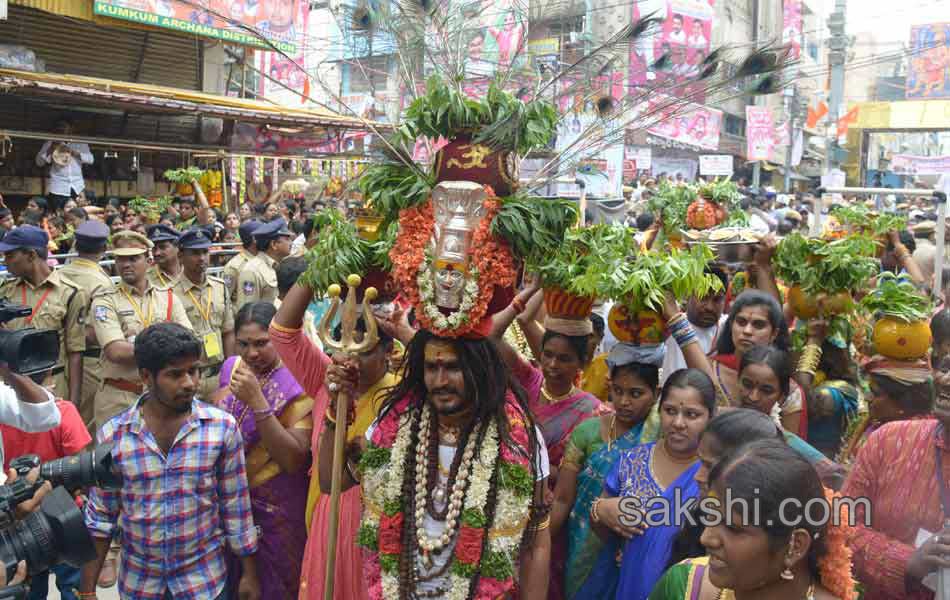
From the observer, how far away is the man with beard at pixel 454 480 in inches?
124

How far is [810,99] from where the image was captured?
3756 centimetres

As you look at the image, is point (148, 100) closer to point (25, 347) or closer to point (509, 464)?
point (25, 347)

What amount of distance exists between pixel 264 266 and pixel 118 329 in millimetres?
2259

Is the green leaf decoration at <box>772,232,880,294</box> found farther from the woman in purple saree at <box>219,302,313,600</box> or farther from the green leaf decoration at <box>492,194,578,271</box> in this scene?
the woman in purple saree at <box>219,302,313,600</box>

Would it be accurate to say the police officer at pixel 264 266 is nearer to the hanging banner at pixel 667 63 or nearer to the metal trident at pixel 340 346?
the metal trident at pixel 340 346

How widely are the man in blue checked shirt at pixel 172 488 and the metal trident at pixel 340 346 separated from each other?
0.58 m

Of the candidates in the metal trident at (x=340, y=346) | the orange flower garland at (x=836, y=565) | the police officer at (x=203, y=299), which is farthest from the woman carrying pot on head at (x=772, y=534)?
the police officer at (x=203, y=299)

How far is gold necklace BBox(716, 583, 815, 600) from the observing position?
7.80 feet

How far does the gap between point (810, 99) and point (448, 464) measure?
38.3 metres

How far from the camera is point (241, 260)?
8.22m

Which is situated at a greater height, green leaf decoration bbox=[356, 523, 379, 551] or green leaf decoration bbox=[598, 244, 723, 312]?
green leaf decoration bbox=[598, 244, 723, 312]

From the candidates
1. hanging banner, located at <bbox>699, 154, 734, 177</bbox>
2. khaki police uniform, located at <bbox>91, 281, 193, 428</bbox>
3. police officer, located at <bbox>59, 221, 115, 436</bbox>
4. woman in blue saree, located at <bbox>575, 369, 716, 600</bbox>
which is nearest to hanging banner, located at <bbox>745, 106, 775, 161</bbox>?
hanging banner, located at <bbox>699, 154, 734, 177</bbox>

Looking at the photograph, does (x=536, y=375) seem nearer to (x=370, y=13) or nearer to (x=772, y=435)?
(x=772, y=435)

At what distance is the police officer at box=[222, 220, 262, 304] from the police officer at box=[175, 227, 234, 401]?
2.17 feet
